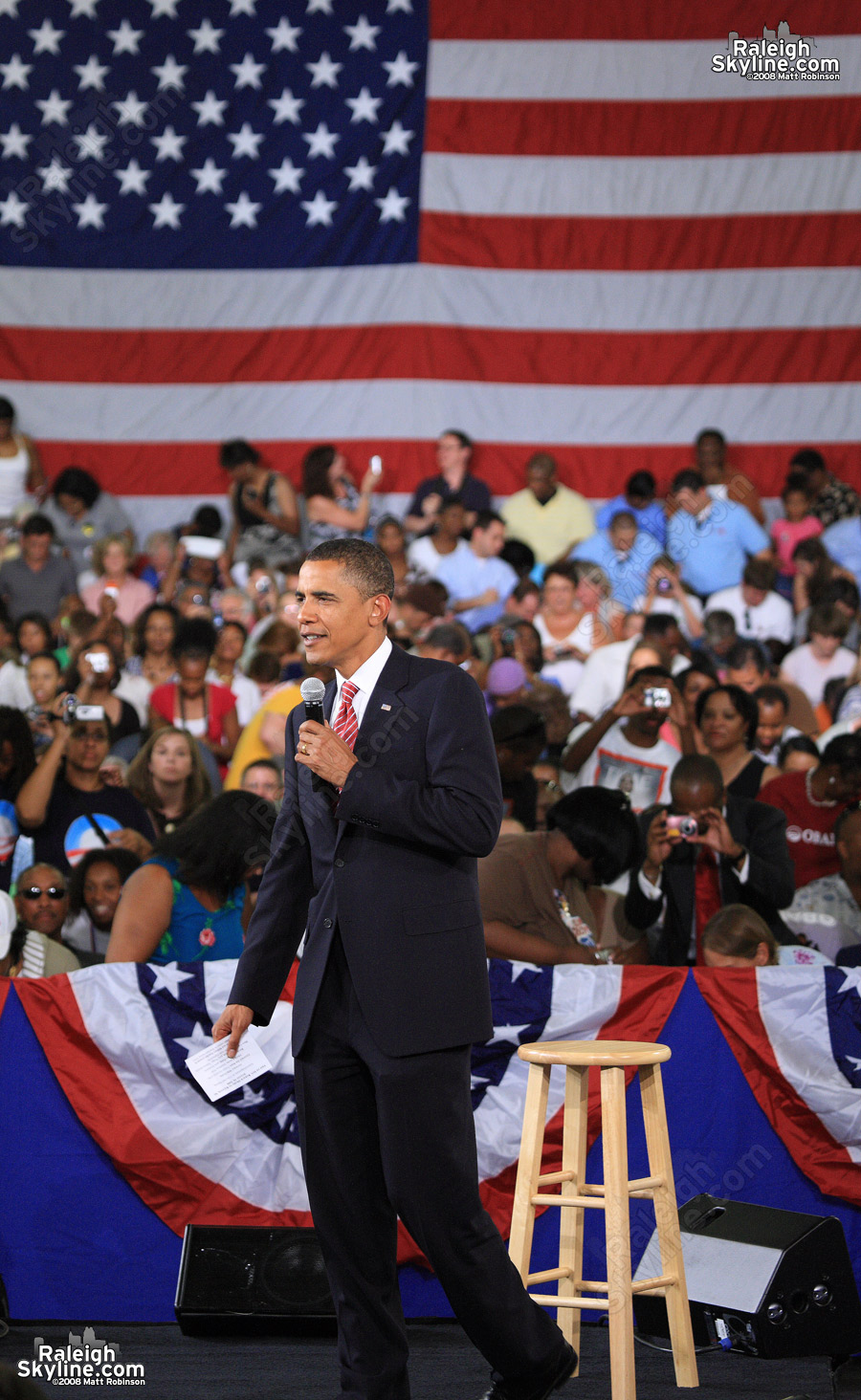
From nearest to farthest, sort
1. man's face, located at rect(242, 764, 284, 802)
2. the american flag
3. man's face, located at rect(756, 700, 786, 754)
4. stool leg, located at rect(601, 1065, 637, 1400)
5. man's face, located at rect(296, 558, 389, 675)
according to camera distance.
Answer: man's face, located at rect(296, 558, 389, 675), stool leg, located at rect(601, 1065, 637, 1400), man's face, located at rect(242, 764, 284, 802), man's face, located at rect(756, 700, 786, 754), the american flag

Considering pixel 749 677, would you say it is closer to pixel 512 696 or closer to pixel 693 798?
pixel 512 696

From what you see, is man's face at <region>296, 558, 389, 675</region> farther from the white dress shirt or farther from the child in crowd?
the child in crowd

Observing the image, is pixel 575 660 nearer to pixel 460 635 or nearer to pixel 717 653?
pixel 717 653

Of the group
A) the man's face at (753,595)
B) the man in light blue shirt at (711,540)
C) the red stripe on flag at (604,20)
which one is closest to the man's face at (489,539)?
the man in light blue shirt at (711,540)

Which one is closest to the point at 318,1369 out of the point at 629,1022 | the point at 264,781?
the point at 629,1022

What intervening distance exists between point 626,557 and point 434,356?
8.28ft

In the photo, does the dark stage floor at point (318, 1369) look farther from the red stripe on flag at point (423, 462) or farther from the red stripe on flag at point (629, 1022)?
the red stripe on flag at point (423, 462)

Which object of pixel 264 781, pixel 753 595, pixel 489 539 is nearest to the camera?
pixel 264 781

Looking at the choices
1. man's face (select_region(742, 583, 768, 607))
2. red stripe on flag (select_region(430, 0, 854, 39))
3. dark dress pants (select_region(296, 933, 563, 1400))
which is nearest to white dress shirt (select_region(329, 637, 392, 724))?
dark dress pants (select_region(296, 933, 563, 1400))

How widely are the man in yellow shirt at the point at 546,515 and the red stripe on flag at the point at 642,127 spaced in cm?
242

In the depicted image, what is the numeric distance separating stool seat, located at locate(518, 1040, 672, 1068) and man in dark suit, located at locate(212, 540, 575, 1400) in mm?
575

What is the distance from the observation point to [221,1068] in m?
3.58

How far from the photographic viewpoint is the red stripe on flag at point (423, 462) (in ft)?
38.5

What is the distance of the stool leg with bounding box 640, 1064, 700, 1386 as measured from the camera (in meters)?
3.69
